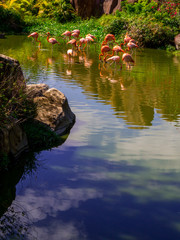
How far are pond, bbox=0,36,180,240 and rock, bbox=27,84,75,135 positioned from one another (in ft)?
0.62

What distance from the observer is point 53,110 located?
19.7ft

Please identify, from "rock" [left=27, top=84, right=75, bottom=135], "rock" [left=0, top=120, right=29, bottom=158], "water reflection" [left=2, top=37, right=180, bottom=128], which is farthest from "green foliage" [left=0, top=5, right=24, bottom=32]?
"rock" [left=0, top=120, right=29, bottom=158]

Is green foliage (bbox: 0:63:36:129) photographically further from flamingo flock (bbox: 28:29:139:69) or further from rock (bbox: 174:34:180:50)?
rock (bbox: 174:34:180:50)

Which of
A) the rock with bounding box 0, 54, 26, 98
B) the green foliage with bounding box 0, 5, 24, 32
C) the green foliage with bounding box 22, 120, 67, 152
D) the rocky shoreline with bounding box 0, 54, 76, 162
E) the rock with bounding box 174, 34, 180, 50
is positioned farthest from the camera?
the green foliage with bounding box 0, 5, 24, 32

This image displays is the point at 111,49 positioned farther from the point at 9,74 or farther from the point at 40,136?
the point at 40,136

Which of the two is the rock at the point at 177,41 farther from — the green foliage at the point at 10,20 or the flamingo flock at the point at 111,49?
the green foliage at the point at 10,20

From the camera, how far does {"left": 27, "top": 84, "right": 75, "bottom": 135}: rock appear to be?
A: 583cm

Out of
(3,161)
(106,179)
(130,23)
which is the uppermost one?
(130,23)

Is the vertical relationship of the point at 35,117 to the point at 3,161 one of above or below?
above

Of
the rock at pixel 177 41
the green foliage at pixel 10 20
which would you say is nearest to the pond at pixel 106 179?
the rock at pixel 177 41

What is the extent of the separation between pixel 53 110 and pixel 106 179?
200 cm

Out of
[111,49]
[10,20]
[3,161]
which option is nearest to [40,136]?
[3,161]

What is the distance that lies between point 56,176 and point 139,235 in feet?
4.69

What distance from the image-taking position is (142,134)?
5828 millimetres
